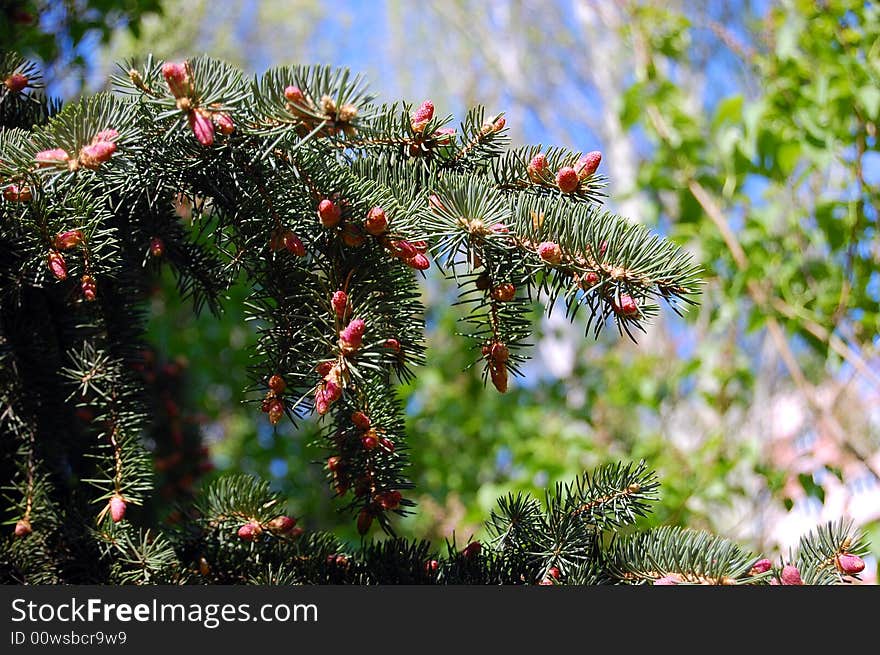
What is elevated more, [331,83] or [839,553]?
[331,83]

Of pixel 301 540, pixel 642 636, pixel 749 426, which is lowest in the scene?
pixel 642 636

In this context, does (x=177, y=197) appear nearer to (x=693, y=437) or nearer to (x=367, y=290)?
(x=367, y=290)

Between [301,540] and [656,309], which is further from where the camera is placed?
[301,540]

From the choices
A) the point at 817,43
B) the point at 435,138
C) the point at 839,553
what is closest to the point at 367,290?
the point at 435,138

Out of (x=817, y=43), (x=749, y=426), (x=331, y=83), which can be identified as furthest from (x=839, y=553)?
(x=749, y=426)

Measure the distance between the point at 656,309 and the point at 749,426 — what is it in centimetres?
222

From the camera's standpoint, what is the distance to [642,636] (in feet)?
1.49

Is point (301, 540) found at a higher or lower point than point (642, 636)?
higher

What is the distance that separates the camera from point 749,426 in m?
2.52

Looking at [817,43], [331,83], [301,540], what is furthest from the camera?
[817,43]

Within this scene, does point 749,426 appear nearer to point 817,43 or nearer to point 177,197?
point 817,43

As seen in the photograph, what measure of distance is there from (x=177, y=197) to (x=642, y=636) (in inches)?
16.2

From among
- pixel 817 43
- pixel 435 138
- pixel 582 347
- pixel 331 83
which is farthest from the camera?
pixel 582 347

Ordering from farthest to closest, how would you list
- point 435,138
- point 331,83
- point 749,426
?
point 749,426 → point 435,138 → point 331,83
